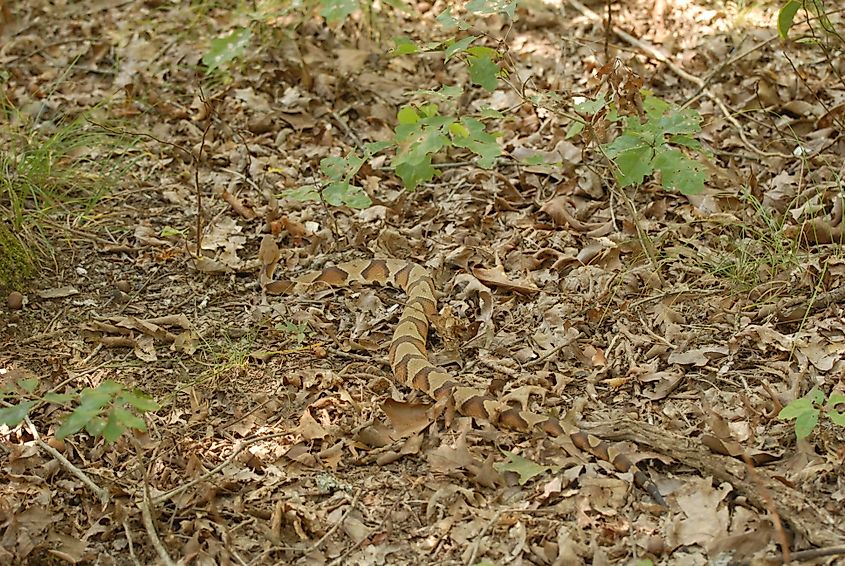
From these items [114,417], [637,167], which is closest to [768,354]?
[637,167]

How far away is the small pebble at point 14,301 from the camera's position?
13.5ft

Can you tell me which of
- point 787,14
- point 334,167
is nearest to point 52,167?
point 334,167

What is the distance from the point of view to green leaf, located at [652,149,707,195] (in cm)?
343

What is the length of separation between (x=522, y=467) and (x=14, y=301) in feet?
8.17

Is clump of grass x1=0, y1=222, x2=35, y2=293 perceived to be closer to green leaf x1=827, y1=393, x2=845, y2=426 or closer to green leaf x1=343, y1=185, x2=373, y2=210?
green leaf x1=343, y1=185, x2=373, y2=210

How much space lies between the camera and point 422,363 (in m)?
3.73

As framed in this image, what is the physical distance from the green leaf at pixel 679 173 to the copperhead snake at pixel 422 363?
1.01 m

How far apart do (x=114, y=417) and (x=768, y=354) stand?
248 cm

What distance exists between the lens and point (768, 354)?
359cm

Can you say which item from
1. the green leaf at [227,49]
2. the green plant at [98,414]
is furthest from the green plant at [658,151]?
the green leaf at [227,49]

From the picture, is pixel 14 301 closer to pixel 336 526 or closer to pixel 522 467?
pixel 336 526

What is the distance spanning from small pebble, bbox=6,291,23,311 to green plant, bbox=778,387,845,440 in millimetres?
3264

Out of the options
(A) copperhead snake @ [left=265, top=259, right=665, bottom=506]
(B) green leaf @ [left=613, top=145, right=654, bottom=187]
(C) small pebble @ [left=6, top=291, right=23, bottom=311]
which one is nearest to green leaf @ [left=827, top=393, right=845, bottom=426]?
(A) copperhead snake @ [left=265, top=259, right=665, bottom=506]

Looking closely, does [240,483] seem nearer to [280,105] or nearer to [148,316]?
[148,316]
